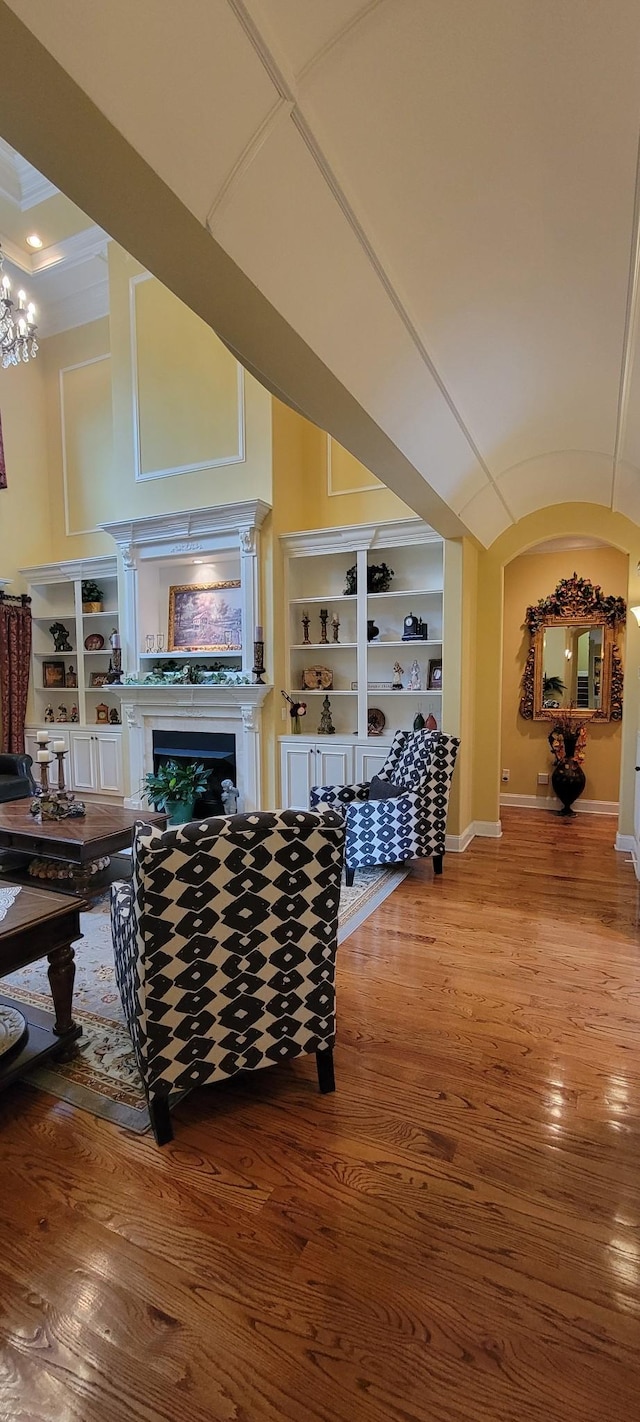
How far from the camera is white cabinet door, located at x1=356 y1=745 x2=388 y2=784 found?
4.91 metres

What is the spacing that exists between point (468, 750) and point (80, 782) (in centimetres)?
412

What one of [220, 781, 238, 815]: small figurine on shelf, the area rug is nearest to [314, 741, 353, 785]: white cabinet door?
[220, 781, 238, 815]: small figurine on shelf

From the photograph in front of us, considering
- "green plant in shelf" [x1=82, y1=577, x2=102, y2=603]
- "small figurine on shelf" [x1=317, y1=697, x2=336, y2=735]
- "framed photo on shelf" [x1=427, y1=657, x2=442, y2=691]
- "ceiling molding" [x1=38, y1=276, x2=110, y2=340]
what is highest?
"ceiling molding" [x1=38, y1=276, x2=110, y2=340]

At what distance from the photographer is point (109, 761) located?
6270 millimetres

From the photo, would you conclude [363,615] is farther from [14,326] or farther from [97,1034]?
[97,1034]

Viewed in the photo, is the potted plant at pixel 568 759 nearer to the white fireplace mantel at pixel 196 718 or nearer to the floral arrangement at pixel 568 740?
the floral arrangement at pixel 568 740

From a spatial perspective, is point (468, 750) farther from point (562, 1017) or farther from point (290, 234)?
point (290, 234)

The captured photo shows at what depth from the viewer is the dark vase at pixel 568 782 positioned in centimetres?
595

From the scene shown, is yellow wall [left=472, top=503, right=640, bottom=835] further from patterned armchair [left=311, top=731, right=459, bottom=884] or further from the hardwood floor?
the hardwood floor

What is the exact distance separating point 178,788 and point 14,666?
9.59 feet

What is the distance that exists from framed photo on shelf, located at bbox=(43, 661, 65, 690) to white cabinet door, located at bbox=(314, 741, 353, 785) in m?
3.58

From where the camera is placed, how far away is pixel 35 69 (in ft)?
3.32

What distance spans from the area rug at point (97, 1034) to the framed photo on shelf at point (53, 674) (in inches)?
159

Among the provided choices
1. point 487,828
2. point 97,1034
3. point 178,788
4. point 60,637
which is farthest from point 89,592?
point 97,1034
